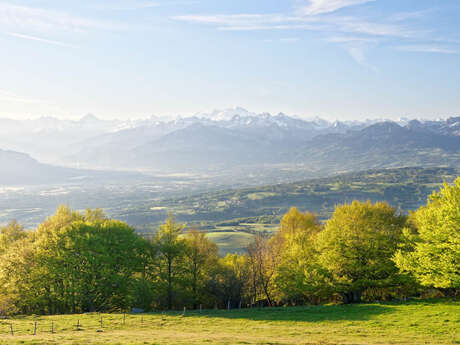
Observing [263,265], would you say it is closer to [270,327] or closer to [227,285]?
[227,285]

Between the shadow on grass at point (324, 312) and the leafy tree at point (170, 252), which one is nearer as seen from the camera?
the shadow on grass at point (324, 312)

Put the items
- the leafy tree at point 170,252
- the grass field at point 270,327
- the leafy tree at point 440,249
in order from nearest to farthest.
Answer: the grass field at point 270,327 → the leafy tree at point 440,249 → the leafy tree at point 170,252

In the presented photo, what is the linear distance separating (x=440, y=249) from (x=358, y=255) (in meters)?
11.9

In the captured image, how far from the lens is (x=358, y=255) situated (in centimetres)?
5553

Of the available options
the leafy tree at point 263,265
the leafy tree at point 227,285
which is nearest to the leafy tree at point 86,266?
the leafy tree at point 227,285

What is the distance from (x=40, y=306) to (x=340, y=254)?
50151 mm

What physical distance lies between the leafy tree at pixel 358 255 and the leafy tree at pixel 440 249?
4731mm

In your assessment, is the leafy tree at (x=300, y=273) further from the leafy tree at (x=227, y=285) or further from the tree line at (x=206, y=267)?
the leafy tree at (x=227, y=285)

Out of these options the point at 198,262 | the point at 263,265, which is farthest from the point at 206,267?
the point at 263,265

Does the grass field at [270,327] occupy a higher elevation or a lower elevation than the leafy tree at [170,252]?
lower

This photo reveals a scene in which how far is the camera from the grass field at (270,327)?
106 ft

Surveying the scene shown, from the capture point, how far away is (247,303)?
68.0 m

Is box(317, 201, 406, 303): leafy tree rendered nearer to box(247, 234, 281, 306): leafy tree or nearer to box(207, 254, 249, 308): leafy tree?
box(247, 234, 281, 306): leafy tree

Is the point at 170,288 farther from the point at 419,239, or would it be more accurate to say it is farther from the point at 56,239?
the point at 419,239
